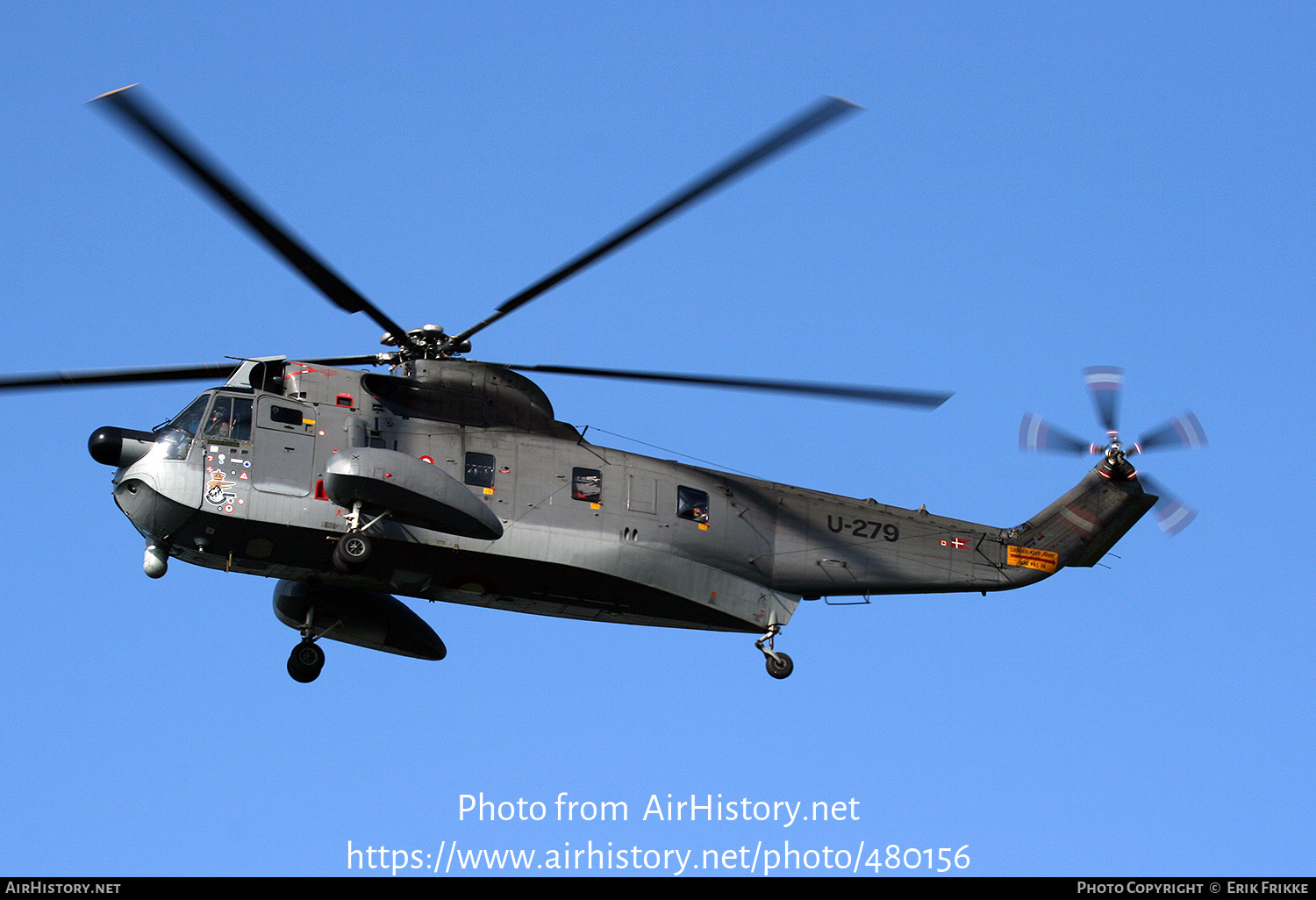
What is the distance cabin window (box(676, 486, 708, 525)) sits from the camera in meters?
27.3

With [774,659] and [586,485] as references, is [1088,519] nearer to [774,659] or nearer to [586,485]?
[774,659]

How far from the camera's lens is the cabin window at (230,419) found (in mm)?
24812

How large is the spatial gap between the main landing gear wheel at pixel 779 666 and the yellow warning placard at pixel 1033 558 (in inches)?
190

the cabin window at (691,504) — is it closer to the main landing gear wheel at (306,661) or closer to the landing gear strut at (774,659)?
the landing gear strut at (774,659)

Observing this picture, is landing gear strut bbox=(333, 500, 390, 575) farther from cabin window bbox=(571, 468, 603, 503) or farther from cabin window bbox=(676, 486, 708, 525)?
cabin window bbox=(676, 486, 708, 525)

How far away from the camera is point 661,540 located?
88.3 ft

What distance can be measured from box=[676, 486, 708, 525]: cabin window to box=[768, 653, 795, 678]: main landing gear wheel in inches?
107

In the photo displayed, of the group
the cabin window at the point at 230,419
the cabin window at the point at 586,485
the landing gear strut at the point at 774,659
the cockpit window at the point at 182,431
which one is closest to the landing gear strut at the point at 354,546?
the cabin window at the point at 230,419

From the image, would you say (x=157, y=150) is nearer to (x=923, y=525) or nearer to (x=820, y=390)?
(x=820, y=390)

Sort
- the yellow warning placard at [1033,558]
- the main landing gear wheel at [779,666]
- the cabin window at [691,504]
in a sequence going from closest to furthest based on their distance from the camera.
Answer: the cabin window at [691,504] < the main landing gear wheel at [779,666] < the yellow warning placard at [1033,558]

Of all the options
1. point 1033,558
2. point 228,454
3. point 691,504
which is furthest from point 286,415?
point 1033,558

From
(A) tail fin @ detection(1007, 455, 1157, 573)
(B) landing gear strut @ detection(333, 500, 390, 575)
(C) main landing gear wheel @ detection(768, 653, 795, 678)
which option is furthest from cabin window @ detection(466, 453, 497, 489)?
(A) tail fin @ detection(1007, 455, 1157, 573)
